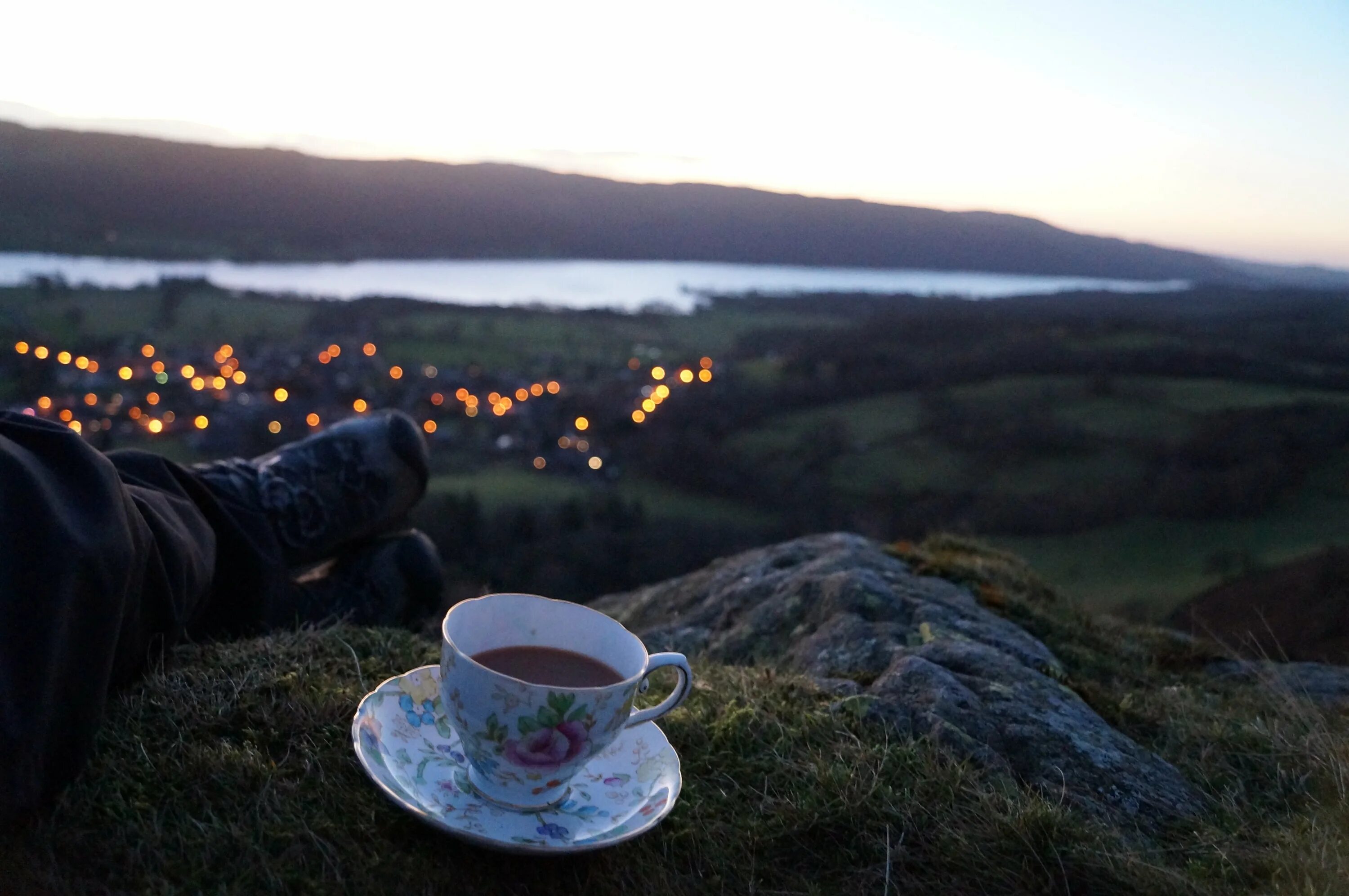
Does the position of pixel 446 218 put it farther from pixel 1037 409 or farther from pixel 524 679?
pixel 524 679

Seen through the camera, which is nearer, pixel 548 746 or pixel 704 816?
pixel 548 746

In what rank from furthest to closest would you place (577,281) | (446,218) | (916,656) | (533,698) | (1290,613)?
(577,281) < (446,218) < (1290,613) < (916,656) < (533,698)

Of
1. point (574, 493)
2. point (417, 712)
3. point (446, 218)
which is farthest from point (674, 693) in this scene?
point (446, 218)

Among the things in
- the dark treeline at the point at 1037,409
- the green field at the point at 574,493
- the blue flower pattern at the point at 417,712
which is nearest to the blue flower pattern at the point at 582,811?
the blue flower pattern at the point at 417,712

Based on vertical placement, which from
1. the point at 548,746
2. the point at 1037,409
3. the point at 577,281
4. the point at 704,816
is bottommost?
the point at 1037,409

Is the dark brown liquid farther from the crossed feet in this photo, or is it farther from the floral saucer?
the crossed feet

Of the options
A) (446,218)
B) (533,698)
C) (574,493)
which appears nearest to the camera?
(533,698)

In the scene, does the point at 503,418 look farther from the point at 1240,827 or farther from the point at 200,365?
the point at 1240,827
